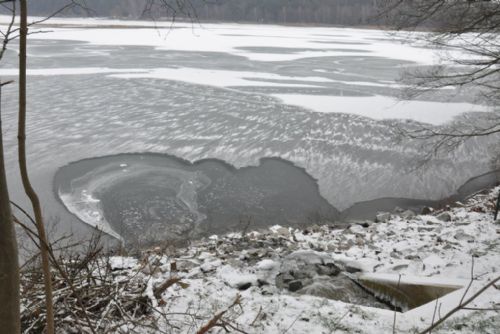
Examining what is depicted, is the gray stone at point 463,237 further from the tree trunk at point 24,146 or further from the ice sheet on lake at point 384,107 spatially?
the ice sheet on lake at point 384,107

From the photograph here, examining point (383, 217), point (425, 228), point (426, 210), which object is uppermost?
point (425, 228)

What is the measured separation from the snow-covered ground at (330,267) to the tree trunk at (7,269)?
159cm

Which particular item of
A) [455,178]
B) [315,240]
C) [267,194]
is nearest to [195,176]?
[267,194]

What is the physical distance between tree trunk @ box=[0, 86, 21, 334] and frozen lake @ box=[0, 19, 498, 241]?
7691 millimetres

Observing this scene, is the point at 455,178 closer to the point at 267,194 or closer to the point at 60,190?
the point at 267,194

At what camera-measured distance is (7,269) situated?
106 centimetres

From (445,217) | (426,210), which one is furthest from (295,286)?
(426,210)

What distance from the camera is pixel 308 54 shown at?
30438 mm

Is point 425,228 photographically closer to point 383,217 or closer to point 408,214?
point 383,217

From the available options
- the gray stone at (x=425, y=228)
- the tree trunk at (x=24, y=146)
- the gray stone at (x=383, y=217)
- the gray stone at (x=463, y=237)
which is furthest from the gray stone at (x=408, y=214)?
the tree trunk at (x=24, y=146)

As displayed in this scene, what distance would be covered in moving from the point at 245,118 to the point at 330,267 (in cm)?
998

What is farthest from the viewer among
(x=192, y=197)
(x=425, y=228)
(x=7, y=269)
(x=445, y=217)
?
(x=192, y=197)

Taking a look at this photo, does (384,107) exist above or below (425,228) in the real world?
above

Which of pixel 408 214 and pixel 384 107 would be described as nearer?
pixel 408 214
